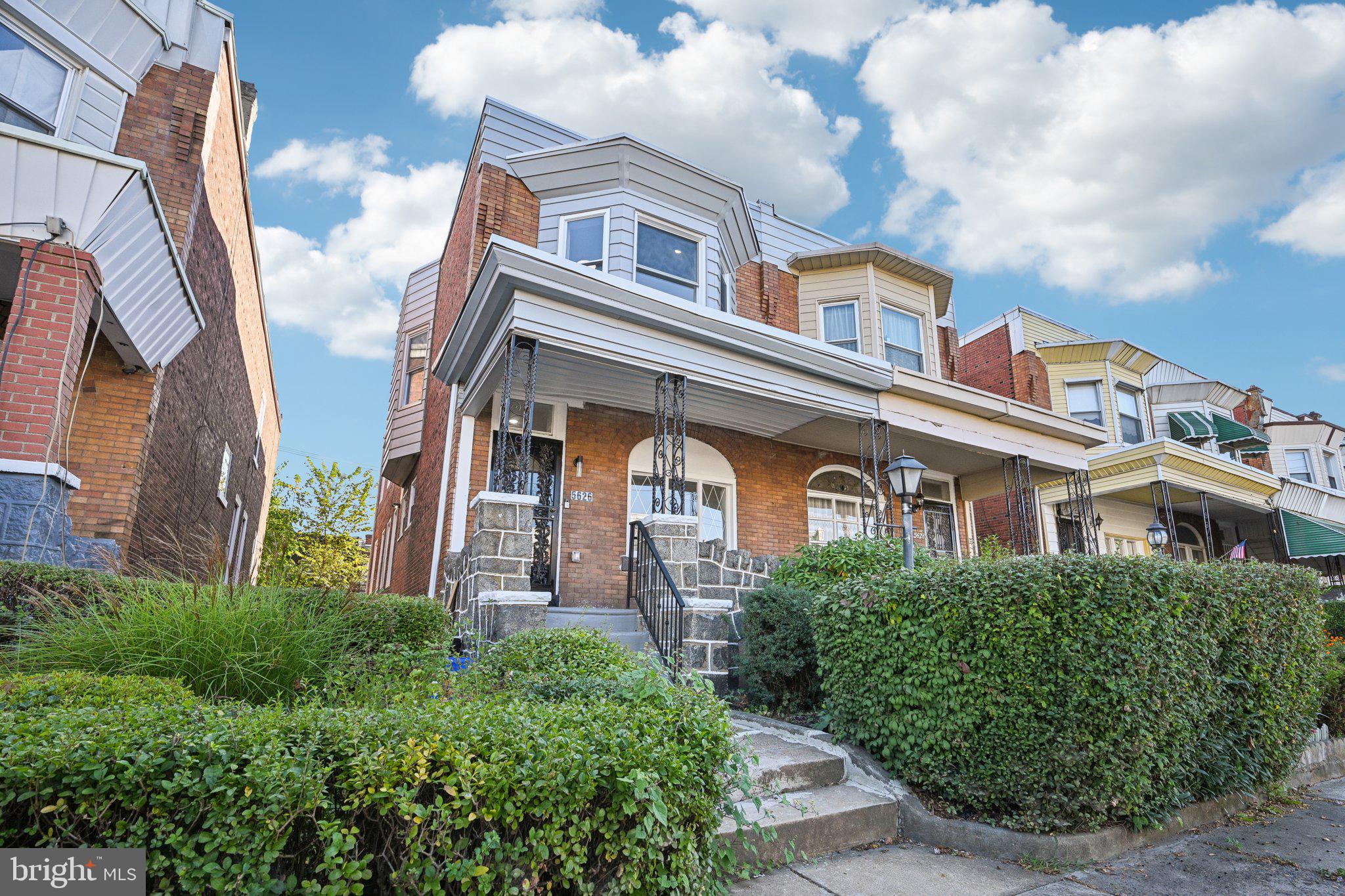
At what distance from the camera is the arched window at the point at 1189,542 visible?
17188 millimetres

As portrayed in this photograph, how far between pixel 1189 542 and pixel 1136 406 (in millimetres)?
3858

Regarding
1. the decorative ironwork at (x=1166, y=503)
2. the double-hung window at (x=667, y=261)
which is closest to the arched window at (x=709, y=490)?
the double-hung window at (x=667, y=261)

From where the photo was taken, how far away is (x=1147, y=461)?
13617mm

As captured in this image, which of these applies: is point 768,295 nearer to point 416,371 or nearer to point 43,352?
point 416,371

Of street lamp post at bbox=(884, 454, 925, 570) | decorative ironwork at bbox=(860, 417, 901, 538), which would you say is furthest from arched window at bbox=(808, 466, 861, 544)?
street lamp post at bbox=(884, 454, 925, 570)

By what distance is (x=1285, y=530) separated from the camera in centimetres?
1600

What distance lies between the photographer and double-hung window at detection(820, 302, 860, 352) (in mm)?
12523

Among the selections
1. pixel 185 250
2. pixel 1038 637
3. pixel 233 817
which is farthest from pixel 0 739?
pixel 185 250

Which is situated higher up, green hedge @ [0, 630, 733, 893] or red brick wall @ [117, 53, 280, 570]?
red brick wall @ [117, 53, 280, 570]

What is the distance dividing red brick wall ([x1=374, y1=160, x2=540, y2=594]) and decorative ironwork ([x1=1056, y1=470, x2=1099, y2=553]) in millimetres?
9543

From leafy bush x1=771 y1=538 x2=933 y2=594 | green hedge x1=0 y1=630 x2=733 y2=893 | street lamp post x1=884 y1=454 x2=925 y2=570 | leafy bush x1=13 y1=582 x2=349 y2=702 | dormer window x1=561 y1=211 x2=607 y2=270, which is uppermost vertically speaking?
dormer window x1=561 y1=211 x2=607 y2=270

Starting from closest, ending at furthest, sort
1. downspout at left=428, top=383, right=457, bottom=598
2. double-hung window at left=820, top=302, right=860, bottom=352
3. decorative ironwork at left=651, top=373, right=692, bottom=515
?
decorative ironwork at left=651, top=373, right=692, bottom=515
downspout at left=428, top=383, right=457, bottom=598
double-hung window at left=820, top=302, right=860, bottom=352

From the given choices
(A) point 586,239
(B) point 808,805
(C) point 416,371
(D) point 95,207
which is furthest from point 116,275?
(C) point 416,371

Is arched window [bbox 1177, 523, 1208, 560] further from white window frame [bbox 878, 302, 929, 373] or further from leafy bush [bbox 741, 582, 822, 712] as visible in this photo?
leafy bush [bbox 741, 582, 822, 712]
